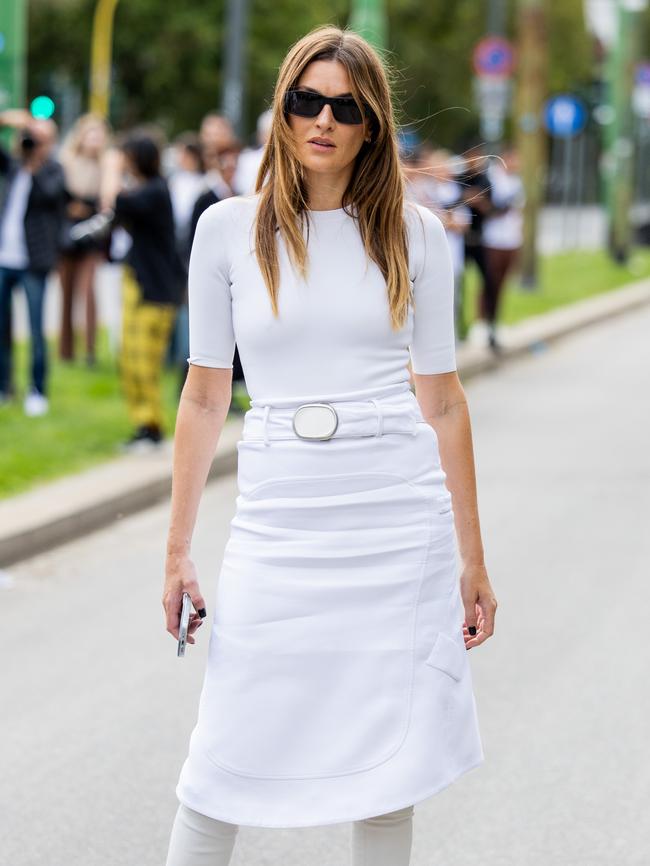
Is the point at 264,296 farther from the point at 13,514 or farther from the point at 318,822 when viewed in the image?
the point at 13,514

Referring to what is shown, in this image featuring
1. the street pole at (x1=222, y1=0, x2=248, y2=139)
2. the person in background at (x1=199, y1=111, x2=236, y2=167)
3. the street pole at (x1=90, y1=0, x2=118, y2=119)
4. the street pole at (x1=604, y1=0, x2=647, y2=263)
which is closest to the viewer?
the person in background at (x1=199, y1=111, x2=236, y2=167)

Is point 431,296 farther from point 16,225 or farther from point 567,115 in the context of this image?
point 567,115

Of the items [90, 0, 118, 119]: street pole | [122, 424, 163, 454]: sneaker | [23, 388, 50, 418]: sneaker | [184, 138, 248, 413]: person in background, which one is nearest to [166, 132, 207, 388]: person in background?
[184, 138, 248, 413]: person in background

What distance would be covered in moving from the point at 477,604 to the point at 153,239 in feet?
24.2

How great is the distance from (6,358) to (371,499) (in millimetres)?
8629

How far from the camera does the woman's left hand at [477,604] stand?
311 cm

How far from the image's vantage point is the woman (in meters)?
2.85

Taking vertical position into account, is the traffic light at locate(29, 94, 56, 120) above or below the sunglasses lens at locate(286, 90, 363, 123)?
below

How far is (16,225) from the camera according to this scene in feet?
37.1

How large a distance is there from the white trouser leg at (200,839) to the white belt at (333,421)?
0.64 m

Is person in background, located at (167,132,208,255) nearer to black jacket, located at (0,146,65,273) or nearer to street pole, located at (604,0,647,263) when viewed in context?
black jacket, located at (0,146,65,273)

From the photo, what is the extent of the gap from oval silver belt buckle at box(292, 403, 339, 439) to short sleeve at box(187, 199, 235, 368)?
0.23 metres

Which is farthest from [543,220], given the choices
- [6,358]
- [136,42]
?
[6,358]

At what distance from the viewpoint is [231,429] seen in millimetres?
10883
